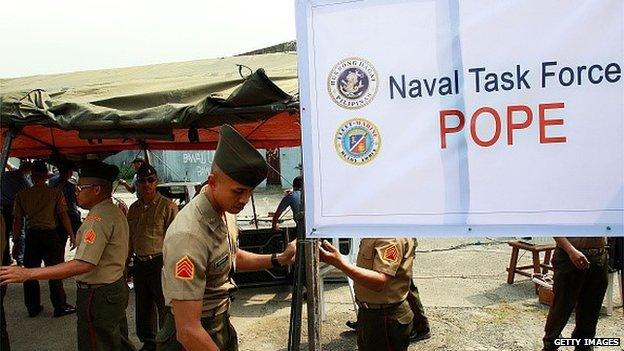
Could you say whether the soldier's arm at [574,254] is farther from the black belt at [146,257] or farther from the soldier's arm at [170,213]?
the black belt at [146,257]

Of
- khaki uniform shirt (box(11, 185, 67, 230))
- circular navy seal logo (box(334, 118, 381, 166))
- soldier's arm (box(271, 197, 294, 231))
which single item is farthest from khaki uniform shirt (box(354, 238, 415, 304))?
khaki uniform shirt (box(11, 185, 67, 230))

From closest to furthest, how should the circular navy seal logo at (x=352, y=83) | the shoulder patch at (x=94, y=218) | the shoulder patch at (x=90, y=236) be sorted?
the circular navy seal logo at (x=352, y=83) → the shoulder patch at (x=90, y=236) → the shoulder patch at (x=94, y=218)

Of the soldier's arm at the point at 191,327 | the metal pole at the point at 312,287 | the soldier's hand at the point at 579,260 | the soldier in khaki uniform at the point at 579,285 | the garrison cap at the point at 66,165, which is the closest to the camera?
the soldier's arm at the point at 191,327

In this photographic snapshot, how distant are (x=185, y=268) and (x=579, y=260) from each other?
335 centimetres

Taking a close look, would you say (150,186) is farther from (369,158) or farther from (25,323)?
(369,158)

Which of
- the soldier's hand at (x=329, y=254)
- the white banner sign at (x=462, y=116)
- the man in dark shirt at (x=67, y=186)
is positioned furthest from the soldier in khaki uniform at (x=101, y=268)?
the man in dark shirt at (x=67, y=186)

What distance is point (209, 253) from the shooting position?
2299 mm

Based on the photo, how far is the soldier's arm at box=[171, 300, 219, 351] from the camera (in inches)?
81.8

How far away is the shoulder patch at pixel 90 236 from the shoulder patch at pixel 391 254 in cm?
207

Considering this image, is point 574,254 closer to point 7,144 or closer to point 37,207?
point 7,144

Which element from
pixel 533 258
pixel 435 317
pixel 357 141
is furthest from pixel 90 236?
pixel 533 258

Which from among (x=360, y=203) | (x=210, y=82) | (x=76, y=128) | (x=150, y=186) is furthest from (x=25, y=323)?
(x=360, y=203)

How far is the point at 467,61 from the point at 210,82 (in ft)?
6.95

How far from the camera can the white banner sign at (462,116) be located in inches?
67.8
